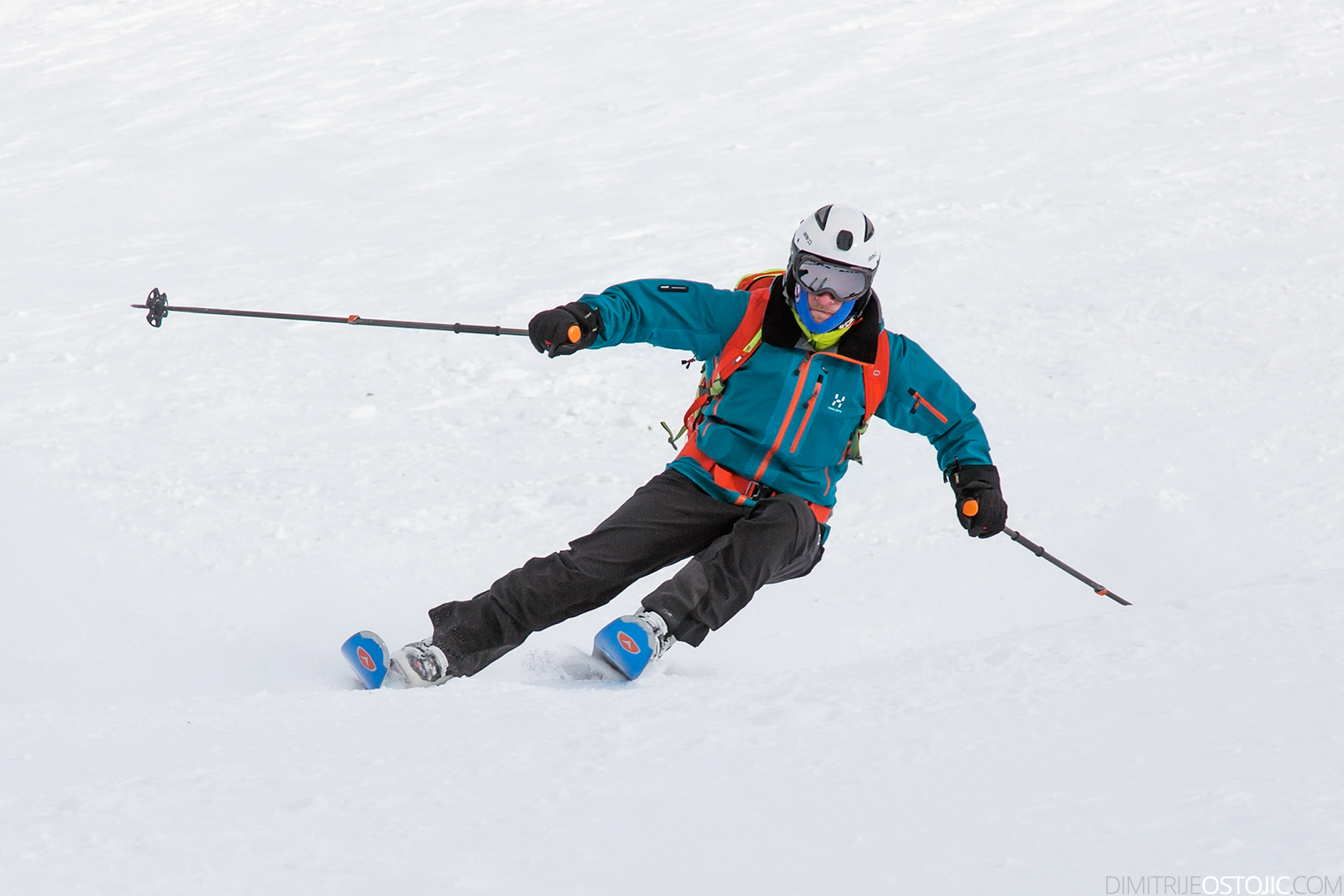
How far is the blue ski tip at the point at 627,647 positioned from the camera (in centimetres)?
398

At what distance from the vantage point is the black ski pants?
13.9 feet

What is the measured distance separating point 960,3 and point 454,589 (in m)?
11.9

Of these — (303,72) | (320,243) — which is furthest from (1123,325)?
(303,72)

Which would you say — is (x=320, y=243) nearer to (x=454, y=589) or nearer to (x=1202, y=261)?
(x=454, y=589)

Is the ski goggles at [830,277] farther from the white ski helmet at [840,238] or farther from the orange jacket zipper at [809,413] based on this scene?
the orange jacket zipper at [809,413]

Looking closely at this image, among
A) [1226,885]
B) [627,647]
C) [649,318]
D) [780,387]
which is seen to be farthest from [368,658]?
[1226,885]

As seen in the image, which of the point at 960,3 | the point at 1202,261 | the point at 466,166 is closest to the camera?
the point at 1202,261

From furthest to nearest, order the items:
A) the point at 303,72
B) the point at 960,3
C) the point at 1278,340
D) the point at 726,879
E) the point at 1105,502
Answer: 1. the point at 960,3
2. the point at 303,72
3. the point at 1278,340
4. the point at 1105,502
5. the point at 726,879

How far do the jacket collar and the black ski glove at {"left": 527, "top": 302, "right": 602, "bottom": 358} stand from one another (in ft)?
2.02

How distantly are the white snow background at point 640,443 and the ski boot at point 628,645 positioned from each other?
0.35 metres

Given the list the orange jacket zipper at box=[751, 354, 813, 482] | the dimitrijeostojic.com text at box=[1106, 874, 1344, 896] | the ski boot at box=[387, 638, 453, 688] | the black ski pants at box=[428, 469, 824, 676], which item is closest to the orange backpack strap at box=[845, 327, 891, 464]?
the orange jacket zipper at box=[751, 354, 813, 482]

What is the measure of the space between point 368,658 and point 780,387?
168 centimetres

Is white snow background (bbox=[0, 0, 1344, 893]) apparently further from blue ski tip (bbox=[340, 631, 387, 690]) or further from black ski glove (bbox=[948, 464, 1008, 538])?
black ski glove (bbox=[948, 464, 1008, 538])

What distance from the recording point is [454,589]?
5531 mm
